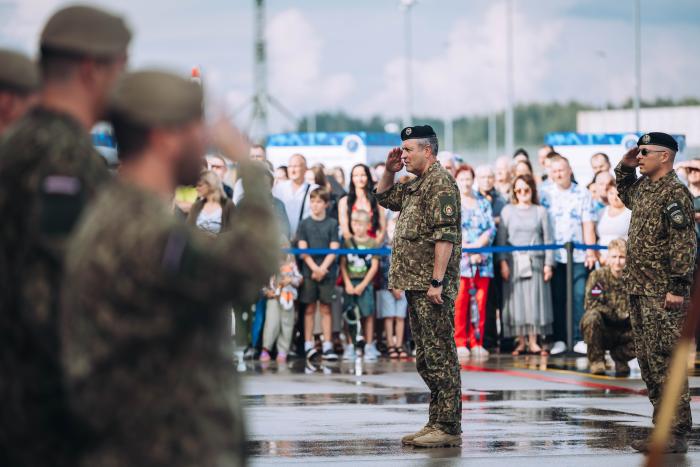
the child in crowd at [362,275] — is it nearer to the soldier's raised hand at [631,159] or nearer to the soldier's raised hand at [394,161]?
the soldier's raised hand at [394,161]

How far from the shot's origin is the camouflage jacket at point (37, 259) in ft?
13.4

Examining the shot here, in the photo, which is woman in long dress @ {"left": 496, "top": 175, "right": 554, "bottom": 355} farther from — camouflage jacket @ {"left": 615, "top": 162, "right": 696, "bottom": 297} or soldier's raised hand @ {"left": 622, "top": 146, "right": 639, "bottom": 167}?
camouflage jacket @ {"left": 615, "top": 162, "right": 696, "bottom": 297}

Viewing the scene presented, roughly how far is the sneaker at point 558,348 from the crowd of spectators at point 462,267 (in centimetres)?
2

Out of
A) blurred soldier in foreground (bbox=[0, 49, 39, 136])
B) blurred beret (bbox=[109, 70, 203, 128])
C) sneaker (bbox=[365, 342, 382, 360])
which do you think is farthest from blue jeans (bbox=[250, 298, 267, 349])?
blurred beret (bbox=[109, 70, 203, 128])

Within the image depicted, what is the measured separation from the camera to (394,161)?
10453mm

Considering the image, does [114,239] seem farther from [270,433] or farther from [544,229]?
[544,229]

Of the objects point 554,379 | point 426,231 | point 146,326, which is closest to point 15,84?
point 146,326

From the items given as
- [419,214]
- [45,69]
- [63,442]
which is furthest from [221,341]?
[419,214]

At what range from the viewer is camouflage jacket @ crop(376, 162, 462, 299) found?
10.2 m

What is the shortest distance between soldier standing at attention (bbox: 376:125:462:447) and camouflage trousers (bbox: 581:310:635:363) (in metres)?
5.37

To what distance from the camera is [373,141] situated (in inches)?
934

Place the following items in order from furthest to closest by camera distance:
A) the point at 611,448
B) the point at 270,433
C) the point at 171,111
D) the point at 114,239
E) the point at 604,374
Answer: the point at 604,374 < the point at 270,433 < the point at 611,448 < the point at 171,111 < the point at 114,239

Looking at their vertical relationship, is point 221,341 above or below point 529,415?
above

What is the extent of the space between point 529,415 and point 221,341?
842cm
